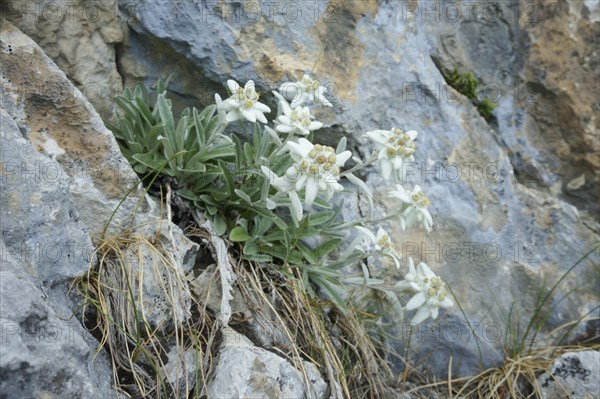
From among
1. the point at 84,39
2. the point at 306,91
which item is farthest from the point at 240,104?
the point at 84,39

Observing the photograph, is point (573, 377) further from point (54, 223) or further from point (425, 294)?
point (54, 223)

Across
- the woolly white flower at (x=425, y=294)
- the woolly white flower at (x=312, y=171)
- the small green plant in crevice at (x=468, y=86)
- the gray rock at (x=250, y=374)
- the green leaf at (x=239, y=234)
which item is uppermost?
the small green plant in crevice at (x=468, y=86)

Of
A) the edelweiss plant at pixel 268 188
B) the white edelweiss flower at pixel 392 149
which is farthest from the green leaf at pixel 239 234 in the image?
the white edelweiss flower at pixel 392 149

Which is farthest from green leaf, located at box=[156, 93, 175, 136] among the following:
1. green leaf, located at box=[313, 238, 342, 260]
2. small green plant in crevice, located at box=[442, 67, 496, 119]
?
small green plant in crevice, located at box=[442, 67, 496, 119]

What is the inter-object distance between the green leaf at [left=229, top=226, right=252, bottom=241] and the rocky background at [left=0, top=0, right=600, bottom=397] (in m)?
0.33

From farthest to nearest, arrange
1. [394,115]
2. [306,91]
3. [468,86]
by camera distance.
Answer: [468,86]
[394,115]
[306,91]

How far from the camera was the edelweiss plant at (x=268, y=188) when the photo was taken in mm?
3469

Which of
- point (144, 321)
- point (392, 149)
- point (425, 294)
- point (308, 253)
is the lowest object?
point (144, 321)

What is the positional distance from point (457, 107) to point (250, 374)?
9.33 ft

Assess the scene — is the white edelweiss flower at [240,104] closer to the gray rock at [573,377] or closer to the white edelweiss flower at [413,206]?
the white edelweiss flower at [413,206]

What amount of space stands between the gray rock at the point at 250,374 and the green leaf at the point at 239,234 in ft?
1.98

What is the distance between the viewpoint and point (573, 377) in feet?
12.3

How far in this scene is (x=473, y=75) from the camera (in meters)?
5.09

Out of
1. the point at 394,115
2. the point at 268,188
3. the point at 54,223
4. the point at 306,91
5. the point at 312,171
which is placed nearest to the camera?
the point at 54,223
